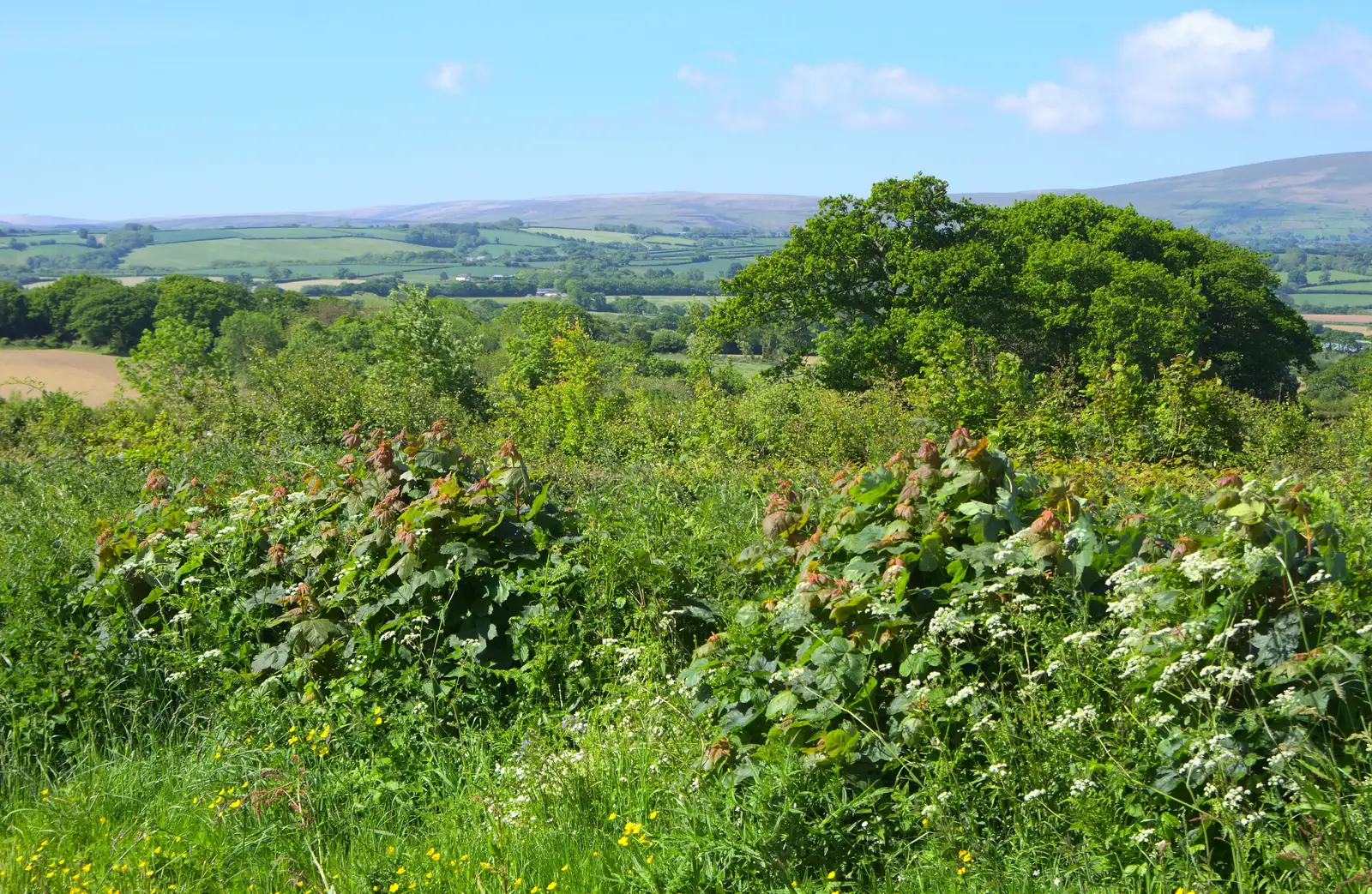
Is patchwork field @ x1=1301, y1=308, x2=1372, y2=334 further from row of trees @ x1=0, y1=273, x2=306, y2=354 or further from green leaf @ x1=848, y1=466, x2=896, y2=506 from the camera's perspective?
row of trees @ x1=0, y1=273, x2=306, y2=354

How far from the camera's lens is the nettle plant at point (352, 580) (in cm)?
395

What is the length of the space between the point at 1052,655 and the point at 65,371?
4957 cm

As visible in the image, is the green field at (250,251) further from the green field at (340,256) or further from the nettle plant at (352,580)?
the nettle plant at (352,580)

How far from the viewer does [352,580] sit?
417 centimetres

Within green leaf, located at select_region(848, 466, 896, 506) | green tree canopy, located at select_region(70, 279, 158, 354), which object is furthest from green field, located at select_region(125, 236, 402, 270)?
green leaf, located at select_region(848, 466, 896, 506)

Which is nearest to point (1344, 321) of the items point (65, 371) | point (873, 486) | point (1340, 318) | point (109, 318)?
point (1340, 318)

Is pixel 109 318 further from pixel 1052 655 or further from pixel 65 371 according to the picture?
pixel 1052 655

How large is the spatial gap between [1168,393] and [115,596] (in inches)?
440

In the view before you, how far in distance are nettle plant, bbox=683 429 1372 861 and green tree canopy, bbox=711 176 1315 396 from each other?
2600 centimetres

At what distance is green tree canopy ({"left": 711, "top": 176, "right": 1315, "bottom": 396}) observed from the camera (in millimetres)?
30688

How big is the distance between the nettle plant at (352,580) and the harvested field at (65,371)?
118 ft

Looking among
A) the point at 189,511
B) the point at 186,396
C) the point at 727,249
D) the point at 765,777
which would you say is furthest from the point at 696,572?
the point at 727,249

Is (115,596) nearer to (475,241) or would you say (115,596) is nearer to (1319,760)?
(1319,760)

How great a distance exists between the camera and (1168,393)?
11695mm
